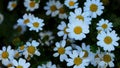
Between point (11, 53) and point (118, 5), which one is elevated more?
point (118, 5)

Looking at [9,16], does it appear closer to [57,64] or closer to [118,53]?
[57,64]

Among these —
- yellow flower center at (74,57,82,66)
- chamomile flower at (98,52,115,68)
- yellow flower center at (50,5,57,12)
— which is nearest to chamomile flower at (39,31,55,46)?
yellow flower center at (50,5,57,12)

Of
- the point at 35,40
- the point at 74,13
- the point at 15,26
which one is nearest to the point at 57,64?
the point at 35,40

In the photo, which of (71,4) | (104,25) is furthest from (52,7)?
(104,25)

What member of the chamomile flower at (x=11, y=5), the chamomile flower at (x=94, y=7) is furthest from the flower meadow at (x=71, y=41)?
the chamomile flower at (x=11, y=5)

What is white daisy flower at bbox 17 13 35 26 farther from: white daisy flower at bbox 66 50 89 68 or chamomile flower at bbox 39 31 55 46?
white daisy flower at bbox 66 50 89 68

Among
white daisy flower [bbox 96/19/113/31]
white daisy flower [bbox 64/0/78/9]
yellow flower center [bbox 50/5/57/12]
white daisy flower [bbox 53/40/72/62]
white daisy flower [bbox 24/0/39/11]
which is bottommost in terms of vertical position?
white daisy flower [bbox 53/40/72/62]
